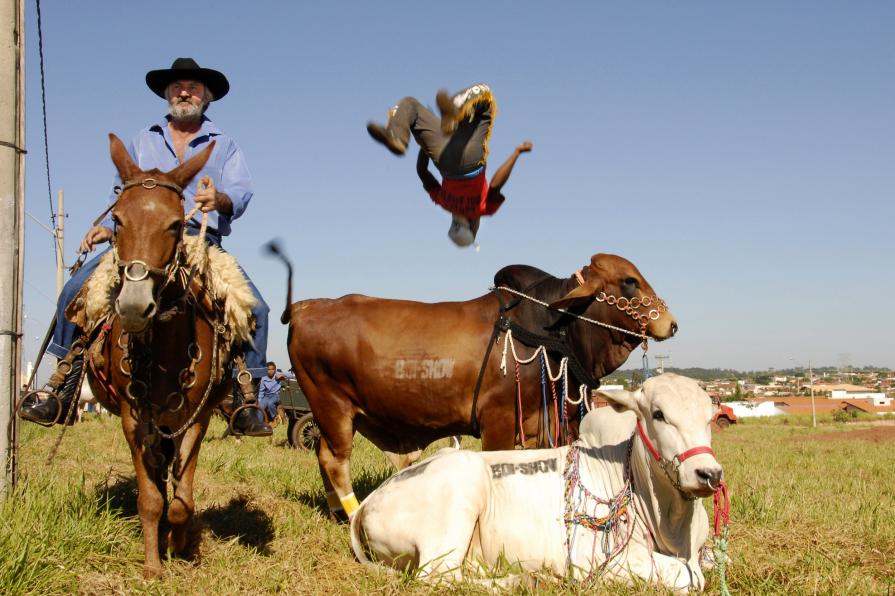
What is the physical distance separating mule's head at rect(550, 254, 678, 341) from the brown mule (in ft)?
9.21

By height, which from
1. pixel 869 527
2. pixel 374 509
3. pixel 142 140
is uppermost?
pixel 142 140

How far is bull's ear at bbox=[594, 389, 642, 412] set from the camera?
176 inches

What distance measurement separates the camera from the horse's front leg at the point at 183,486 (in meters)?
5.13

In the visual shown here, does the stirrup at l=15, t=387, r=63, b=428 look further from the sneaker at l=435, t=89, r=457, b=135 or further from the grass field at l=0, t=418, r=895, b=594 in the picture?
the sneaker at l=435, t=89, r=457, b=135

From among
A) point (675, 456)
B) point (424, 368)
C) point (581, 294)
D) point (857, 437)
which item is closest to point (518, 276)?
point (581, 294)

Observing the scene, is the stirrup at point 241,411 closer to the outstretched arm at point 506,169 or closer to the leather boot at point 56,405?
the leather boot at point 56,405

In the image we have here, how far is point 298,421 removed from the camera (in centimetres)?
1391

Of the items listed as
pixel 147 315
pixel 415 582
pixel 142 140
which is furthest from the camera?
pixel 142 140

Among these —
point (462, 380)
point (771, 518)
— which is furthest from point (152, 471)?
point (771, 518)

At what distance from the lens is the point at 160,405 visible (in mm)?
5016

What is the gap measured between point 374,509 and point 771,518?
10.9 feet

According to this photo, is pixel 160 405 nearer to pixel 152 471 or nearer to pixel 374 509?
pixel 152 471

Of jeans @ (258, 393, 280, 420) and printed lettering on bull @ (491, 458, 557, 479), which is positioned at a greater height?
jeans @ (258, 393, 280, 420)

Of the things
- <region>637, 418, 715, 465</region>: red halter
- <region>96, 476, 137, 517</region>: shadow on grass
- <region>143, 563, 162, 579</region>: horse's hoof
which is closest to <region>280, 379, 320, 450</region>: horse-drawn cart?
<region>96, 476, 137, 517</region>: shadow on grass
